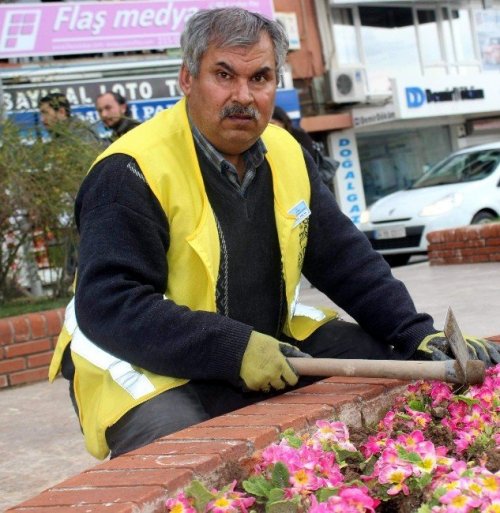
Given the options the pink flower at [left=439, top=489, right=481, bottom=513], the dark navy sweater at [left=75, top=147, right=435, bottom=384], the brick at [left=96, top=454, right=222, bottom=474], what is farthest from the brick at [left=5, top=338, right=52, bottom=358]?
the pink flower at [left=439, top=489, right=481, bottom=513]

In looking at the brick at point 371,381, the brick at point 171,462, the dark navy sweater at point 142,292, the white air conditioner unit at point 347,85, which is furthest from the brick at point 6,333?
the white air conditioner unit at point 347,85

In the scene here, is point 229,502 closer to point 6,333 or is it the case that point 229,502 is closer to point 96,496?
point 96,496

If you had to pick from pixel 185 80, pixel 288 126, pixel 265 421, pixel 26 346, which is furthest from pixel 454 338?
pixel 288 126

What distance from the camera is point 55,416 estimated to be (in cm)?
507

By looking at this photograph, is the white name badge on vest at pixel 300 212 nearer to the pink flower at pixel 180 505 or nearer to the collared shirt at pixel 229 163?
the collared shirt at pixel 229 163

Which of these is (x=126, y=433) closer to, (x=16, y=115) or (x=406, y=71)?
(x=16, y=115)

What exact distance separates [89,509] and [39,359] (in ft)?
14.8

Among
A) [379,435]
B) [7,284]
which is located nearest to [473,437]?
[379,435]

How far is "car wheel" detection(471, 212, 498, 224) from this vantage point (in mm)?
12141

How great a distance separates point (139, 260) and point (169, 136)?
1.34 ft

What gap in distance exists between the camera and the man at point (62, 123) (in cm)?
728

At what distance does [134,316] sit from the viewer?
8.10 feet

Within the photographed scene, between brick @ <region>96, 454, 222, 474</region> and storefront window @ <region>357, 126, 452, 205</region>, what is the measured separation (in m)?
20.7

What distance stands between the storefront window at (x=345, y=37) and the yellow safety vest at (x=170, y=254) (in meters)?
19.2
